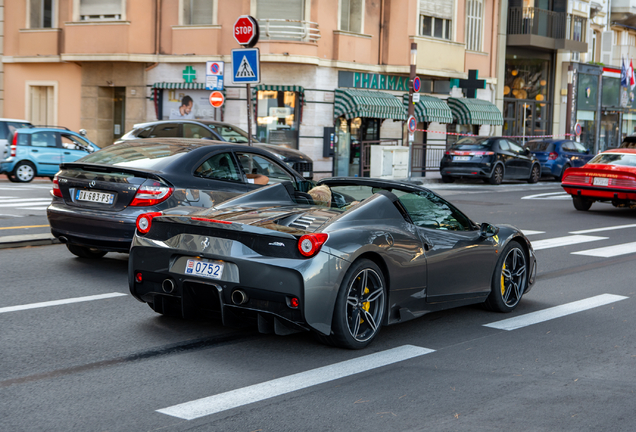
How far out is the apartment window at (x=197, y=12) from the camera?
28.5 meters

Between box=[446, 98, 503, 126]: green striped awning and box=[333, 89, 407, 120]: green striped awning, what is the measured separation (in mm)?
3542

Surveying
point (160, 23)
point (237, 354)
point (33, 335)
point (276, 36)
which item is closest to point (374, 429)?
point (237, 354)

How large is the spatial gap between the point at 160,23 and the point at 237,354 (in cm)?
2478

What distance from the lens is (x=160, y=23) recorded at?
28734mm

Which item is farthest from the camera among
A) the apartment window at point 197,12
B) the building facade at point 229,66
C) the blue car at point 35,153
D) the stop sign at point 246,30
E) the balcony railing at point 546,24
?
the balcony railing at point 546,24

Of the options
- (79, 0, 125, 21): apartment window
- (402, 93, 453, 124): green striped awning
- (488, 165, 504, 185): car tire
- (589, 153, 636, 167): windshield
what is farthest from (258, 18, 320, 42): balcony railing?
(589, 153, 636, 167): windshield

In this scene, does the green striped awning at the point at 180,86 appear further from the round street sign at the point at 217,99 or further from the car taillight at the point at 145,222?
the car taillight at the point at 145,222

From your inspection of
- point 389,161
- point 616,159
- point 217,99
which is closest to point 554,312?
point 616,159

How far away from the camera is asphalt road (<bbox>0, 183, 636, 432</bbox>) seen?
14.4 feet

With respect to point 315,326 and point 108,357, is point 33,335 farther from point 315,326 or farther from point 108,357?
point 315,326

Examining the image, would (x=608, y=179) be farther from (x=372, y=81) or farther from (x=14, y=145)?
(x=372, y=81)

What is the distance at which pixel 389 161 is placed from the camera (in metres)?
26.9

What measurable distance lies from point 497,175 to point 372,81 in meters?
5.91

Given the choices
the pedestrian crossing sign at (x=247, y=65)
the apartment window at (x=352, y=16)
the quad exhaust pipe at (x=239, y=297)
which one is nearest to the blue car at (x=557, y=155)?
the apartment window at (x=352, y=16)
